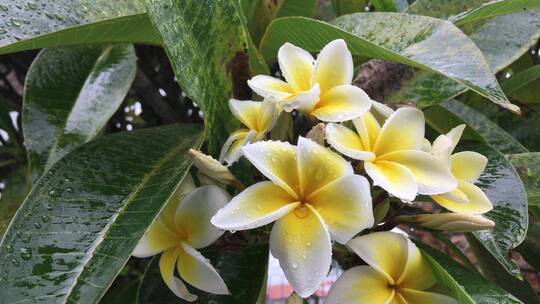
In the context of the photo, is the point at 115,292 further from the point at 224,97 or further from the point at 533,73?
the point at 533,73

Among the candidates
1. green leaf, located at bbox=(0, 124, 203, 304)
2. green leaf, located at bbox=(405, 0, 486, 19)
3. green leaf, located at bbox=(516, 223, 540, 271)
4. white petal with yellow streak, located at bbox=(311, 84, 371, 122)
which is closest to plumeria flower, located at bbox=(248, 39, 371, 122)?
white petal with yellow streak, located at bbox=(311, 84, 371, 122)

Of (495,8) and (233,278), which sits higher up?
(495,8)

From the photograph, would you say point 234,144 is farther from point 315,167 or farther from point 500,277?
point 500,277

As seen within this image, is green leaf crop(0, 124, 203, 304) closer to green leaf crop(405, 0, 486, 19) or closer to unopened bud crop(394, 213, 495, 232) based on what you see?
unopened bud crop(394, 213, 495, 232)

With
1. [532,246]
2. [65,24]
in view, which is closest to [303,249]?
[65,24]

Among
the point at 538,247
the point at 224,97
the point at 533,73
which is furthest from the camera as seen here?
the point at 533,73

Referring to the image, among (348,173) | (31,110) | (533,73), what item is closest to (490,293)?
(348,173)
